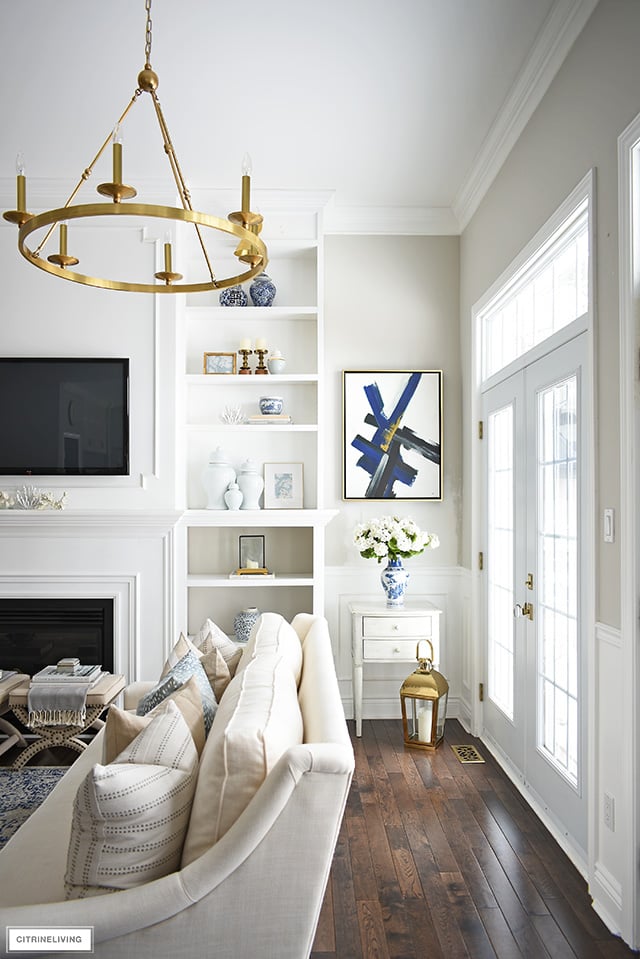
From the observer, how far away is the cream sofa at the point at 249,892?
142cm

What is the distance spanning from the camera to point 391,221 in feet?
15.0

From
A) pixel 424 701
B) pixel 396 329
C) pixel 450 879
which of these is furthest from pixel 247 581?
pixel 450 879

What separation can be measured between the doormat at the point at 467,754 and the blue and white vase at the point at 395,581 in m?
0.85

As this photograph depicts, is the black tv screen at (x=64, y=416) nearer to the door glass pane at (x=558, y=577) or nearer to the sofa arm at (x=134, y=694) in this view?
the sofa arm at (x=134, y=694)

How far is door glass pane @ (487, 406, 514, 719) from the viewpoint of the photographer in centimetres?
371

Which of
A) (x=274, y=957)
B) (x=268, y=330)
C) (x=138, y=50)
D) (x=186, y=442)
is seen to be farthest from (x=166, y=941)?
(x=268, y=330)

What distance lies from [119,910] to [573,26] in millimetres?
2976

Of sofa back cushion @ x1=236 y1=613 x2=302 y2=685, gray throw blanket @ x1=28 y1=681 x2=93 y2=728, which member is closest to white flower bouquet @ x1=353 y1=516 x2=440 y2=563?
sofa back cushion @ x1=236 y1=613 x2=302 y2=685

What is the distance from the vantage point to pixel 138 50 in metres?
2.88

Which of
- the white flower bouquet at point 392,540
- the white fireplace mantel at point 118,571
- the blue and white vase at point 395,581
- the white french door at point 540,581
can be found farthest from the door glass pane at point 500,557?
the white fireplace mantel at point 118,571

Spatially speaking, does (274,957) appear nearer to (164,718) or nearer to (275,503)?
(164,718)

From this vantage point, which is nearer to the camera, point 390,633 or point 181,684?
point 181,684

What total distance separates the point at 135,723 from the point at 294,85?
2665 millimetres

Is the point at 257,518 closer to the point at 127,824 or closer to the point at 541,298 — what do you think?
the point at 541,298
